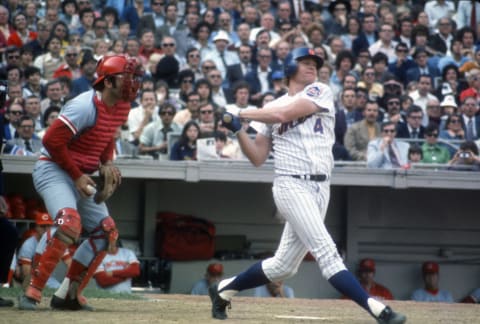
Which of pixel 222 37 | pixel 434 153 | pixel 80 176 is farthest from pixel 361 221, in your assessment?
pixel 80 176

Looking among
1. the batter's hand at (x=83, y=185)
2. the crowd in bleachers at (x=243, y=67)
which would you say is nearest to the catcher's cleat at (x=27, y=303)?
the batter's hand at (x=83, y=185)

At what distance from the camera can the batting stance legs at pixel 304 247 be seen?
6352 millimetres

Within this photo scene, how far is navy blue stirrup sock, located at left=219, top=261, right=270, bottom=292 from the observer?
22.5ft

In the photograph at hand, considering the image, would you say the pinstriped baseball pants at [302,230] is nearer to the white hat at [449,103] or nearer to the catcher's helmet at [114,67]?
the catcher's helmet at [114,67]

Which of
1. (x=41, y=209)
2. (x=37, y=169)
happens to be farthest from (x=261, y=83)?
(x=37, y=169)

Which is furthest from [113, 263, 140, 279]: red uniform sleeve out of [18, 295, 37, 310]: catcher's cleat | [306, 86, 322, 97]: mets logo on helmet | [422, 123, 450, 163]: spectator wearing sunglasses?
[306, 86, 322, 97]: mets logo on helmet

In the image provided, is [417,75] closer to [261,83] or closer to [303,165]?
[261,83]

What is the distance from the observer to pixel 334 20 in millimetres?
16109

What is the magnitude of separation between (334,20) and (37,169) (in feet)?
31.8

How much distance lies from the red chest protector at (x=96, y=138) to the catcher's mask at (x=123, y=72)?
12 centimetres

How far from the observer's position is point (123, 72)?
714 centimetres

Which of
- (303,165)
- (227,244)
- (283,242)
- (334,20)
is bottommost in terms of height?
(227,244)

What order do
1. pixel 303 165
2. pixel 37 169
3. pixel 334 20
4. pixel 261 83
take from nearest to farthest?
1. pixel 303 165
2. pixel 37 169
3. pixel 261 83
4. pixel 334 20

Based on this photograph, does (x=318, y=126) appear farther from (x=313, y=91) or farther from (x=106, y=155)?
(x=106, y=155)
